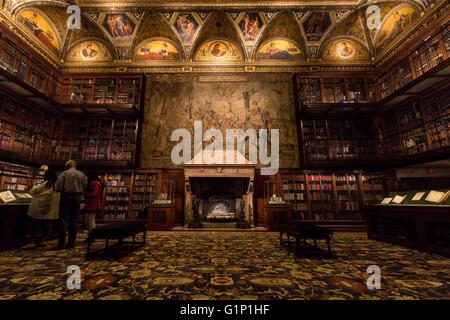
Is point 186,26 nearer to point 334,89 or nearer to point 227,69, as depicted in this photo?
point 227,69

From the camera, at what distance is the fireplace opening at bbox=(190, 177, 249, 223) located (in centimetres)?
813

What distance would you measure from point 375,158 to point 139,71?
11008 mm

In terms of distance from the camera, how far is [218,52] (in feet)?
32.2

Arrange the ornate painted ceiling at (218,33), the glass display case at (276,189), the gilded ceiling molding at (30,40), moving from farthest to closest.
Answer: the ornate painted ceiling at (218,33) → the glass display case at (276,189) → the gilded ceiling molding at (30,40)

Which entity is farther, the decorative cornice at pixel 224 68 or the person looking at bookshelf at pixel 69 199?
the decorative cornice at pixel 224 68

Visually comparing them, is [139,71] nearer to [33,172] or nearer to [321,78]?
[33,172]

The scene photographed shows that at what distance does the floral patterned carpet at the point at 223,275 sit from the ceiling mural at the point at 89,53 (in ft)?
29.9

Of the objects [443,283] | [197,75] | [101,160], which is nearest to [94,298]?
[443,283]

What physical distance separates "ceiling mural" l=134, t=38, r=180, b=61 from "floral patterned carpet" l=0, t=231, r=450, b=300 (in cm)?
895

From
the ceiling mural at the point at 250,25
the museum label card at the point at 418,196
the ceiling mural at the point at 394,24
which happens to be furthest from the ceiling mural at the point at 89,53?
the ceiling mural at the point at 394,24

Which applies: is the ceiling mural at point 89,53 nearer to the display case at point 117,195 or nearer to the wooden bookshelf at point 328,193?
the display case at point 117,195

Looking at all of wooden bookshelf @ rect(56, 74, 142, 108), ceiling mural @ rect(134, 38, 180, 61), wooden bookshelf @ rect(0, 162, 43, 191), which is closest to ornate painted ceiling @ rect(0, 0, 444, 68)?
ceiling mural @ rect(134, 38, 180, 61)

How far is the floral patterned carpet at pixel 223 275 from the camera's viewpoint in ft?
5.99

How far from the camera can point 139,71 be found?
31.2ft
